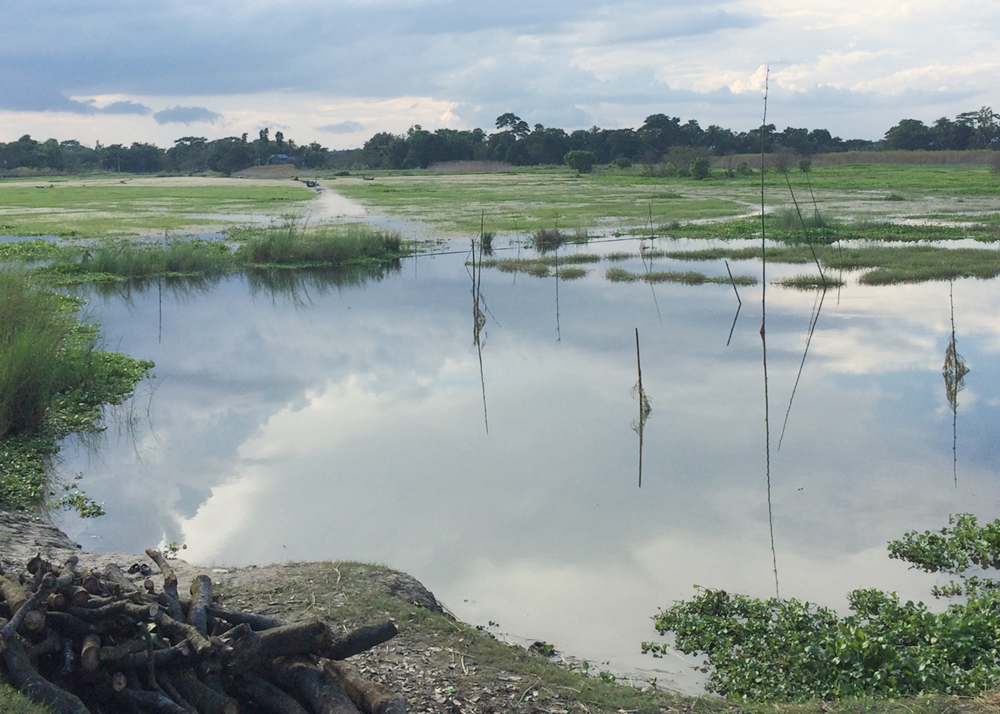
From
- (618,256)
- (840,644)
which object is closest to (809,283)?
(618,256)

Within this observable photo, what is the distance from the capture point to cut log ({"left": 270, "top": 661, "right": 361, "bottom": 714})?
3.87 m

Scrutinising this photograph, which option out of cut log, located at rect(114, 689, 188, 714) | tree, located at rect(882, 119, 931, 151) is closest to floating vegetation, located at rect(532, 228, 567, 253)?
cut log, located at rect(114, 689, 188, 714)

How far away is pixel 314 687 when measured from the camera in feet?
12.9

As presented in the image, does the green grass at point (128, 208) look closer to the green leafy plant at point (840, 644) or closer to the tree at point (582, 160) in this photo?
the tree at point (582, 160)

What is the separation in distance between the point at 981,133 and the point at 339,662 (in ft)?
270

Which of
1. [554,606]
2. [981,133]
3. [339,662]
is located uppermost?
[981,133]

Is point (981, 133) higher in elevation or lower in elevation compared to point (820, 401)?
higher

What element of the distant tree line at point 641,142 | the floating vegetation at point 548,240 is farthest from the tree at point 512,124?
the floating vegetation at point 548,240


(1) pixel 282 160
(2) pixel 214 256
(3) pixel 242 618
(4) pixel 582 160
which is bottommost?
(3) pixel 242 618

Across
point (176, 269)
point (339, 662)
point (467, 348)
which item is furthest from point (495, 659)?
point (176, 269)

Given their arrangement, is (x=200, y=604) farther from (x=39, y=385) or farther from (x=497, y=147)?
(x=497, y=147)

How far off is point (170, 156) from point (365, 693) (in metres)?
107

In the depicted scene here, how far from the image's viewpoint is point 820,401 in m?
10.8

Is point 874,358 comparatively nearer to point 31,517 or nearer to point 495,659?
point 495,659
